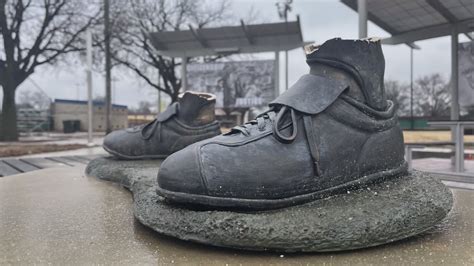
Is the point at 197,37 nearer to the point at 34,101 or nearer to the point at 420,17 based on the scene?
the point at 420,17

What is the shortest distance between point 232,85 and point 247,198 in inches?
547

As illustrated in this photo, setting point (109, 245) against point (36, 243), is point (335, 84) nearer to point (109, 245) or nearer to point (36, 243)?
point (109, 245)

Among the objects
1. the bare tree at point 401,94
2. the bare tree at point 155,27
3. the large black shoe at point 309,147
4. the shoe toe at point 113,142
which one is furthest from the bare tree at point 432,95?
the large black shoe at point 309,147

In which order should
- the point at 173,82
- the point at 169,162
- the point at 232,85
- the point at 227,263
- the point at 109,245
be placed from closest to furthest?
the point at 227,263 < the point at 109,245 < the point at 169,162 < the point at 232,85 < the point at 173,82

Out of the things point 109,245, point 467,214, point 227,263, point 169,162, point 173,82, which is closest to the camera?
point 227,263

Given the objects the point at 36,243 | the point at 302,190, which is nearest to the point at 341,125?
the point at 302,190

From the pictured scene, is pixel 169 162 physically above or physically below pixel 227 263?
above

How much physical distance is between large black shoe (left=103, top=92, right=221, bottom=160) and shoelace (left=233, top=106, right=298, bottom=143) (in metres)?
1.05

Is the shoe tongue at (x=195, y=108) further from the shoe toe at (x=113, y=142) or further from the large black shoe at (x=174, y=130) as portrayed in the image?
the shoe toe at (x=113, y=142)

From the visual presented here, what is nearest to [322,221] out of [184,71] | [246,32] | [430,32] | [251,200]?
[251,200]

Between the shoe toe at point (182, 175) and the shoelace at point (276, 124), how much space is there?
0.20 meters

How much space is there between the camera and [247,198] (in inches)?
51.7

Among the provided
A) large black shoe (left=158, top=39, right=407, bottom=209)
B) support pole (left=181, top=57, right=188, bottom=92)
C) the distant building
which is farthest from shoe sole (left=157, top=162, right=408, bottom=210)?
the distant building

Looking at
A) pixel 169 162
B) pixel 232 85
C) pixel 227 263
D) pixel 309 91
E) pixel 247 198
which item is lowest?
pixel 227 263
